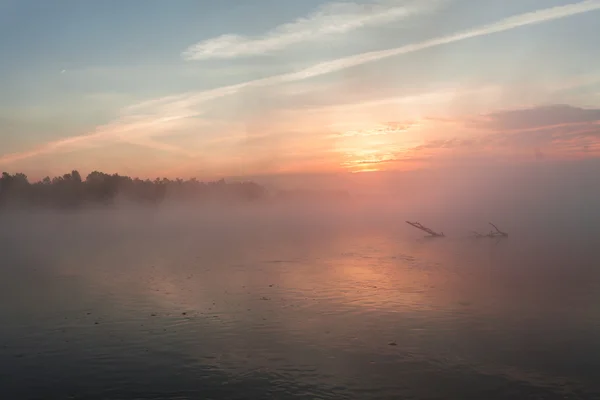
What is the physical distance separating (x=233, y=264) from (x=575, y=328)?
1598 inches

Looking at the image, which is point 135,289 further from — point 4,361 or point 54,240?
point 54,240

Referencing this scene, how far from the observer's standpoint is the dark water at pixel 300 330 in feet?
71.8

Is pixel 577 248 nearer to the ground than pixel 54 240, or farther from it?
nearer to the ground

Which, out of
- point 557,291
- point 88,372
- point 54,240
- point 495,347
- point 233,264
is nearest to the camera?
point 88,372

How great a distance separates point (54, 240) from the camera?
95.8 meters

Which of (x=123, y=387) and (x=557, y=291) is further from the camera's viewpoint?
(x=557, y=291)

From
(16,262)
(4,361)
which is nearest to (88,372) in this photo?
(4,361)

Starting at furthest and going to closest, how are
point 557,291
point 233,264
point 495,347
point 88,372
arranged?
point 233,264
point 557,291
point 495,347
point 88,372

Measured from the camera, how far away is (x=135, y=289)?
4388cm

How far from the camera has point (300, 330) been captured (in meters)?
30.3

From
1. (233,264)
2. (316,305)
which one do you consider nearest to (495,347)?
(316,305)

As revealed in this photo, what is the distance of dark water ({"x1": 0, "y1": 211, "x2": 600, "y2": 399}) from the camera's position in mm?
21875

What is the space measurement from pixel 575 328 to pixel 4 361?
1297 inches

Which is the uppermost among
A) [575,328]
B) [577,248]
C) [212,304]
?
[212,304]
